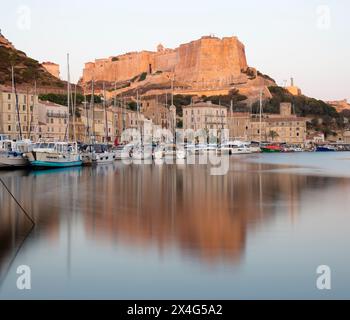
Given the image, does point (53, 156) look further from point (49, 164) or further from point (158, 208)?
point (158, 208)

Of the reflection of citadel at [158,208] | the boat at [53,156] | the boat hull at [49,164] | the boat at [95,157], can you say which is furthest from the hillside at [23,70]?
the reflection of citadel at [158,208]

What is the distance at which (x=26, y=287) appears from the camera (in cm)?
855

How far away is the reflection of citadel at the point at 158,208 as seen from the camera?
11828 millimetres

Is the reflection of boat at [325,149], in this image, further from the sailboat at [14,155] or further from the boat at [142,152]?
the sailboat at [14,155]

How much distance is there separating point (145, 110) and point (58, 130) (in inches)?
1407

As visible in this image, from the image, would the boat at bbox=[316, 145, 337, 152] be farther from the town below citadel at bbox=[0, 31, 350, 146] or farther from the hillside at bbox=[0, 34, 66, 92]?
the hillside at bbox=[0, 34, 66, 92]

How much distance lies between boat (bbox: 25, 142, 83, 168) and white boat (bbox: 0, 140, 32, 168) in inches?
17.1

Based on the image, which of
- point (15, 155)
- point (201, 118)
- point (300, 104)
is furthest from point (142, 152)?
point (300, 104)

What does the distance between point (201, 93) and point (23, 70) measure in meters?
42.2

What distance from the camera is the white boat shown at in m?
33.1

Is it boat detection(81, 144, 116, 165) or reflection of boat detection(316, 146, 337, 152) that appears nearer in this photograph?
boat detection(81, 144, 116, 165)

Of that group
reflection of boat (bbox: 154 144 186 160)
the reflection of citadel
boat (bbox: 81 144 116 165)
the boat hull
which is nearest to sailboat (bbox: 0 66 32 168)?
the boat hull

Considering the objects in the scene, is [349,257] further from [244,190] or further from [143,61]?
[143,61]
